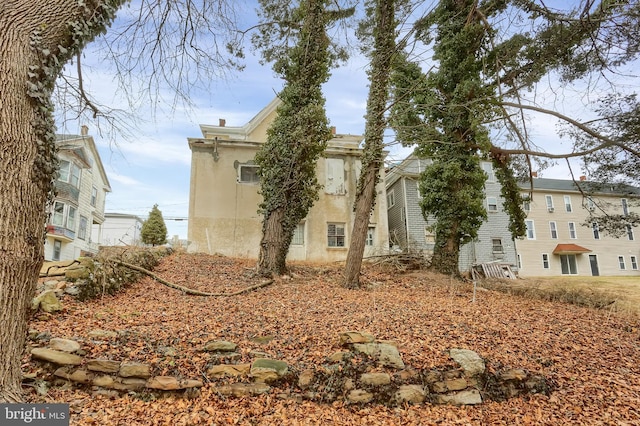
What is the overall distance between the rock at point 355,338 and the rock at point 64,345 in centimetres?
274

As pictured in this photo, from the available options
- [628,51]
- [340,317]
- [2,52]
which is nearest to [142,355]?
[340,317]

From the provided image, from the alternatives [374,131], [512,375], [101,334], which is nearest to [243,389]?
[101,334]

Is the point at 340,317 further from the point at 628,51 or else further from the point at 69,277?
the point at 628,51

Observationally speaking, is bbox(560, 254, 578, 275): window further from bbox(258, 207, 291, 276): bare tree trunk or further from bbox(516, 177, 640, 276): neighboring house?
bbox(258, 207, 291, 276): bare tree trunk

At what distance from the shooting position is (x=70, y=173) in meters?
19.8

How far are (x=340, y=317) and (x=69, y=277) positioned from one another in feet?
14.7

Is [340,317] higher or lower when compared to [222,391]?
higher

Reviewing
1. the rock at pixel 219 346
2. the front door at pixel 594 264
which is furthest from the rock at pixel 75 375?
the front door at pixel 594 264

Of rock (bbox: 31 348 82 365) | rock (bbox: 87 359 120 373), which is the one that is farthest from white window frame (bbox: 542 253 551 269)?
rock (bbox: 31 348 82 365)

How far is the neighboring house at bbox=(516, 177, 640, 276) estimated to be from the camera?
76.8ft

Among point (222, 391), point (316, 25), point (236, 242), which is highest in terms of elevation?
point (316, 25)

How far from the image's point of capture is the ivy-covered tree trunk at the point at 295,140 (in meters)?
8.87

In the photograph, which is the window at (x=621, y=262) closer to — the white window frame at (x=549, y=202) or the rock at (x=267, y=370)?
the white window frame at (x=549, y=202)

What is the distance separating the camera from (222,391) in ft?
10.5
